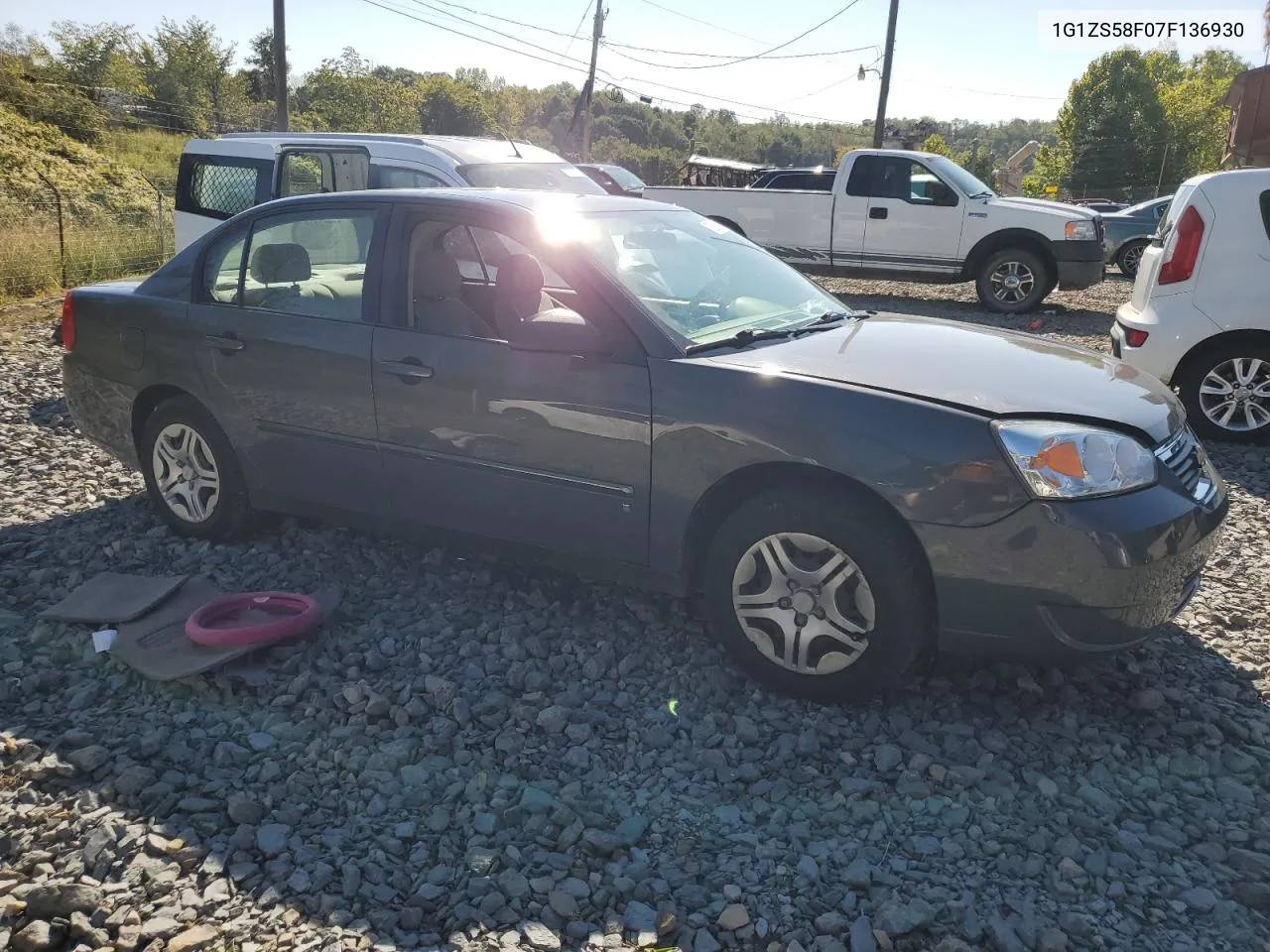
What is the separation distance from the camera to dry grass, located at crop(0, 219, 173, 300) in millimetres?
13203

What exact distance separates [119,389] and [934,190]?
11178 millimetres

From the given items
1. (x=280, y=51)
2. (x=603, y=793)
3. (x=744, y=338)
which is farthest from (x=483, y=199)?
(x=280, y=51)

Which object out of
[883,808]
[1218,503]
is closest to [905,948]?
[883,808]

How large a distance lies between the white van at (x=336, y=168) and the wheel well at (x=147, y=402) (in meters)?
4.31

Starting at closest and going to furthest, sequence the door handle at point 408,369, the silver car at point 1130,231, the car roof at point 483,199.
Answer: the door handle at point 408,369 < the car roof at point 483,199 < the silver car at point 1130,231

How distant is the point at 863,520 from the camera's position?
315 centimetres

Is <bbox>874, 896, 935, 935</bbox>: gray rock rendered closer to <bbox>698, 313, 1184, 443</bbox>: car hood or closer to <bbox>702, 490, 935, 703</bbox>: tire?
<bbox>702, 490, 935, 703</bbox>: tire

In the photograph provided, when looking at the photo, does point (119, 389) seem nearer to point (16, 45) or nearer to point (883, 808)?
point (883, 808)

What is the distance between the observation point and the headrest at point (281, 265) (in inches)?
177

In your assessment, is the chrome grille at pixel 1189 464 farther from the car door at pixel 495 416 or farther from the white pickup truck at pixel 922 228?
the white pickup truck at pixel 922 228

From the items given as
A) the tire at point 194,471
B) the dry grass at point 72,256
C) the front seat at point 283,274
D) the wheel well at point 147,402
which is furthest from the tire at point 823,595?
the dry grass at point 72,256

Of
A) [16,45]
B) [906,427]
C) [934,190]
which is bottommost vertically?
[906,427]

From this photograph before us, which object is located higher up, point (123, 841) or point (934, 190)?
point (934, 190)

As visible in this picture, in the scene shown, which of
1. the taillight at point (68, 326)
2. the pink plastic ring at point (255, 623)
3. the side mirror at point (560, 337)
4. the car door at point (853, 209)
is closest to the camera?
the side mirror at point (560, 337)
